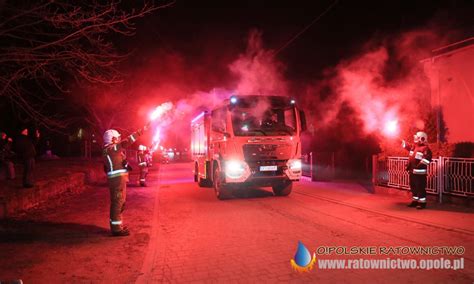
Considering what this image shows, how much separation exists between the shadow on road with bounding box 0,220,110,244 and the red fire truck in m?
4.38

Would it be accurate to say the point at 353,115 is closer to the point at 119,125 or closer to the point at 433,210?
the point at 433,210

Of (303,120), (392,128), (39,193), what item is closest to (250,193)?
(303,120)

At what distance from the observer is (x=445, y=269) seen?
4.97 m

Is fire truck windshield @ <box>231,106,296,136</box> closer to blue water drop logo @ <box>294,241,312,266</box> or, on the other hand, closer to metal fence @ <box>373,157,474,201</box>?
metal fence @ <box>373,157,474,201</box>

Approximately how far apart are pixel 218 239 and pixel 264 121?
17.1 ft

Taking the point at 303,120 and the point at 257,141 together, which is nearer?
the point at 257,141

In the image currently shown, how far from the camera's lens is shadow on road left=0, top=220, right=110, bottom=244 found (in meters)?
6.84

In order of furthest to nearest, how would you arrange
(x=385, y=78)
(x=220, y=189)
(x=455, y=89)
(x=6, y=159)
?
(x=385, y=78), (x=455, y=89), (x=6, y=159), (x=220, y=189)

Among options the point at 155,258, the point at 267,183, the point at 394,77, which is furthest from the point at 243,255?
the point at 394,77

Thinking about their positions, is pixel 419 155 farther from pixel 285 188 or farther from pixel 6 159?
pixel 6 159

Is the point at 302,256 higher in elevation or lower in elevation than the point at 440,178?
lower

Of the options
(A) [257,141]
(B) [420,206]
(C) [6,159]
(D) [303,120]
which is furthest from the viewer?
(C) [6,159]

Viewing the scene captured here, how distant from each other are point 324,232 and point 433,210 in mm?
3738

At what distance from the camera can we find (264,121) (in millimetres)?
11188
